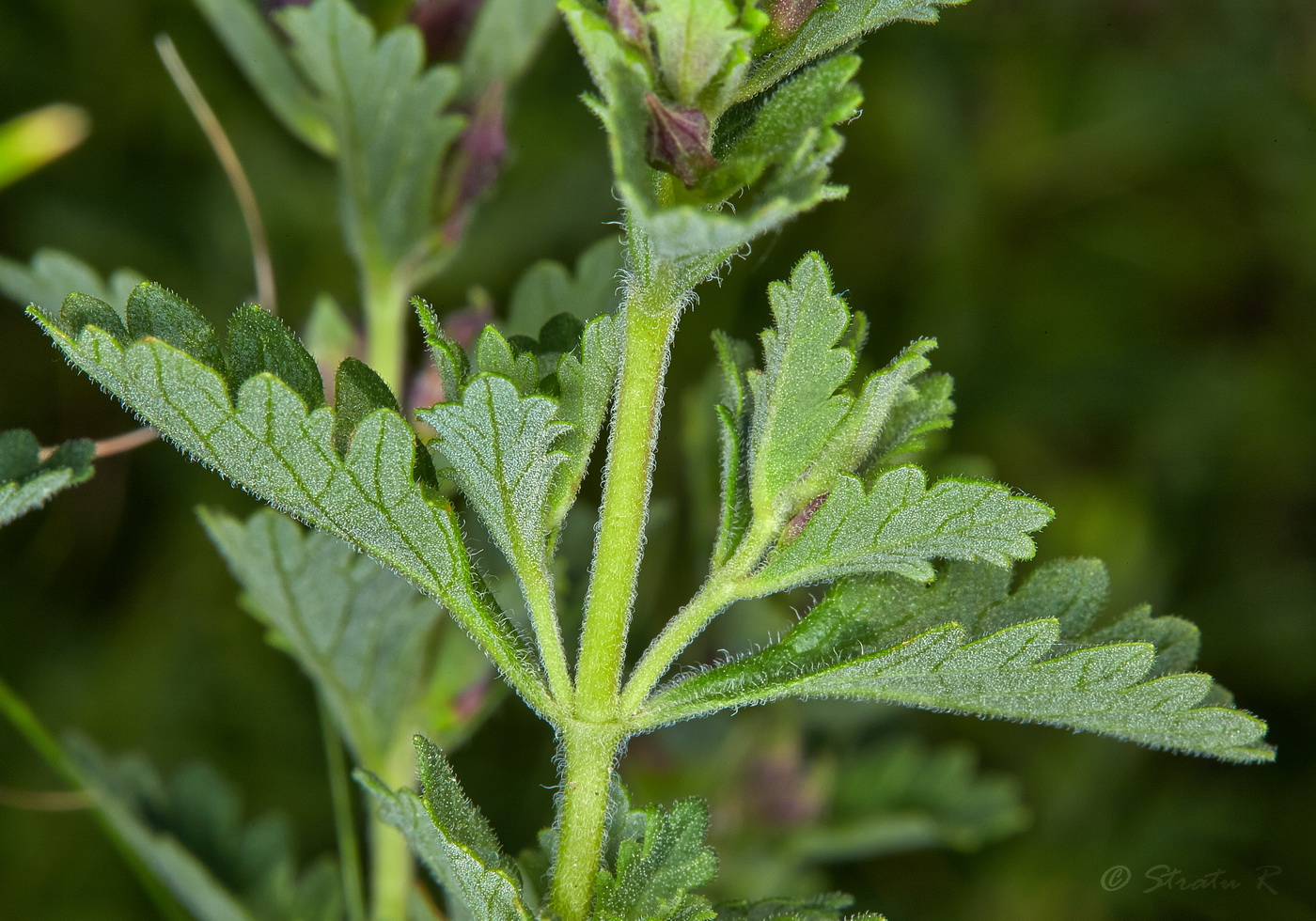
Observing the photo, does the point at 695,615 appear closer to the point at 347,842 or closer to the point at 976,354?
the point at 347,842

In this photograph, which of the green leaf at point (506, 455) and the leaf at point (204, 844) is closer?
the green leaf at point (506, 455)

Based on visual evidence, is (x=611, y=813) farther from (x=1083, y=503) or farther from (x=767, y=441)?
(x=1083, y=503)

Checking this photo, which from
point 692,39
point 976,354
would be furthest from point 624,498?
point 976,354

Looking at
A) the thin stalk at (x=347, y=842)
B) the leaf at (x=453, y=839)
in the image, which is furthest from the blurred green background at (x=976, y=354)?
the leaf at (x=453, y=839)

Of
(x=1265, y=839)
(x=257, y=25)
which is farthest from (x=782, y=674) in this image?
(x=1265, y=839)

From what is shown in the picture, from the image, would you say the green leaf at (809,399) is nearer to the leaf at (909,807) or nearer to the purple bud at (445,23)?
the purple bud at (445,23)
